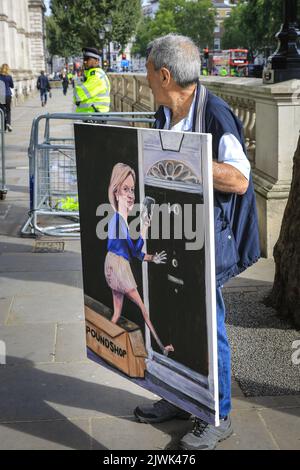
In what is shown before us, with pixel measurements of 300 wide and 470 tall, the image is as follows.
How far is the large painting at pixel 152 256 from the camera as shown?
2885 millimetres

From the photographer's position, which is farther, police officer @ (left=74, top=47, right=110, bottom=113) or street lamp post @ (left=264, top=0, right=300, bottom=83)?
police officer @ (left=74, top=47, right=110, bottom=113)

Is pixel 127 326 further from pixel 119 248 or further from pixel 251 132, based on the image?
pixel 251 132

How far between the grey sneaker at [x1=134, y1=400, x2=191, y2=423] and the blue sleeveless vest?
789 millimetres

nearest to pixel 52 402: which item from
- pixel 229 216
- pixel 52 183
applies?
pixel 229 216

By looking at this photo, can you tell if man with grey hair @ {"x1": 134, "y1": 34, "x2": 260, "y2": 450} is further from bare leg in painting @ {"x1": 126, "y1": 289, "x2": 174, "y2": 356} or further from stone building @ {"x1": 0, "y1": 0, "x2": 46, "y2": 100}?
stone building @ {"x1": 0, "y1": 0, "x2": 46, "y2": 100}

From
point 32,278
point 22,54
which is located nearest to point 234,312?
point 32,278

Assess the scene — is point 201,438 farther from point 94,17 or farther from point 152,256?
point 94,17

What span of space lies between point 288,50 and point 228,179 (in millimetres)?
5543

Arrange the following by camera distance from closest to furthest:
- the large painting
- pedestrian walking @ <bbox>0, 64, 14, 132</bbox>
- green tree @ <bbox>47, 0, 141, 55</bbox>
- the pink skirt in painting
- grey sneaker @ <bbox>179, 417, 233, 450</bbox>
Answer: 1. the large painting
2. the pink skirt in painting
3. grey sneaker @ <bbox>179, 417, 233, 450</bbox>
4. pedestrian walking @ <bbox>0, 64, 14, 132</bbox>
5. green tree @ <bbox>47, 0, 141, 55</bbox>

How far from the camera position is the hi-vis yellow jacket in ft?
31.4

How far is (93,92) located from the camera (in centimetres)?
963

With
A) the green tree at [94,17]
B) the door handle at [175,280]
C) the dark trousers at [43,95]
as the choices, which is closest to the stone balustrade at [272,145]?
the door handle at [175,280]

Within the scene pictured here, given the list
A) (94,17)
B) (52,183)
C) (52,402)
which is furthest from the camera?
(94,17)

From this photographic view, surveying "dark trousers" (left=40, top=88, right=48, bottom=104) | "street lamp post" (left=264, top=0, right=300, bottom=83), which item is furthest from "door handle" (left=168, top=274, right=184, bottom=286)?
"dark trousers" (left=40, top=88, right=48, bottom=104)
